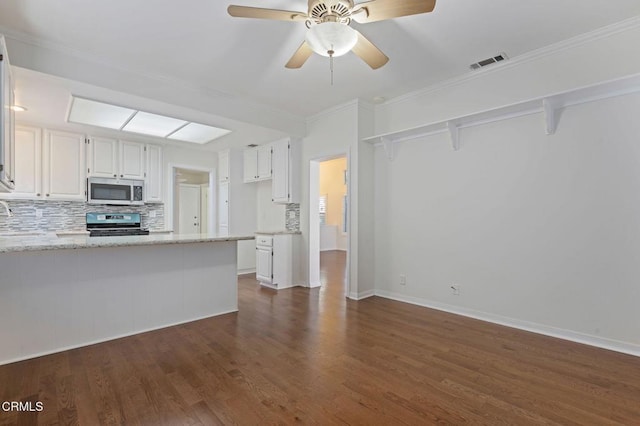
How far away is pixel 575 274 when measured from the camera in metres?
2.93

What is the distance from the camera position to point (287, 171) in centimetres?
521

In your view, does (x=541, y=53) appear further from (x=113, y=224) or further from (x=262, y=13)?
(x=113, y=224)

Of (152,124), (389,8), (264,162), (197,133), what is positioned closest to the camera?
(389,8)

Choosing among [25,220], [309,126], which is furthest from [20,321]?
[309,126]

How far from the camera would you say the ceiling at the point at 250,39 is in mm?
2457

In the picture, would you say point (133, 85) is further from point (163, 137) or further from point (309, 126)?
point (309, 126)

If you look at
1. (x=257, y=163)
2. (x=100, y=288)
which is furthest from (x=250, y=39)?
(x=257, y=163)

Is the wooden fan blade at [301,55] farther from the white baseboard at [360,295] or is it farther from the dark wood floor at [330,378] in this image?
the white baseboard at [360,295]

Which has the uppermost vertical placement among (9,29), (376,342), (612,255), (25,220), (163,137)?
(9,29)

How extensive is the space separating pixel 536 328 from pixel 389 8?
319 cm

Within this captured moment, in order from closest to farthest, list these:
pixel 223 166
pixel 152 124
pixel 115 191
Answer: pixel 152 124, pixel 115 191, pixel 223 166

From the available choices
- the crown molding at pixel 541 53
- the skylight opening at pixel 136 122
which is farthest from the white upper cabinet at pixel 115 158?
the crown molding at pixel 541 53

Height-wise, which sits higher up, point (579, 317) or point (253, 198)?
point (253, 198)

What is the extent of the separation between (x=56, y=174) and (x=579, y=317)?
21.8ft
